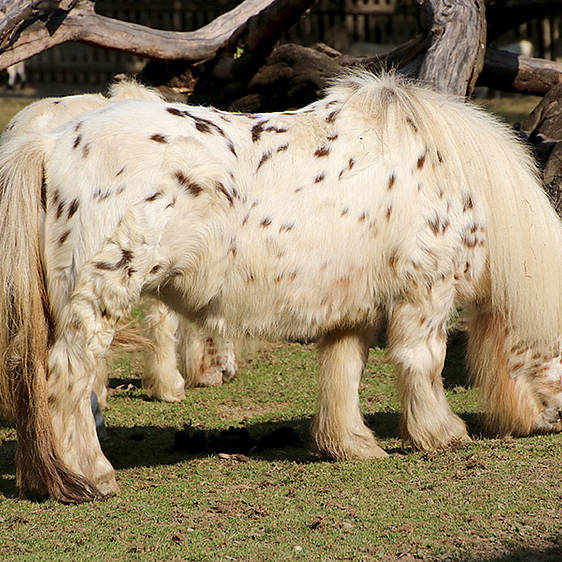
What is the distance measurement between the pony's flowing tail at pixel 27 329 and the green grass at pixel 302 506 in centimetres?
15

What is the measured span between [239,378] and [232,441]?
70.9 inches

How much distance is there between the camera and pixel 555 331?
190 inches

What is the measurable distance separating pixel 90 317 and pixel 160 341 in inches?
94.1

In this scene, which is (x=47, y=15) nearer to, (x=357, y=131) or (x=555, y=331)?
(x=357, y=131)

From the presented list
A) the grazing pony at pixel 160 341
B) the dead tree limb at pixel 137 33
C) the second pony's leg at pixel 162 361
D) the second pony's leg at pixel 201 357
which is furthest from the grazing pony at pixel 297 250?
the dead tree limb at pixel 137 33

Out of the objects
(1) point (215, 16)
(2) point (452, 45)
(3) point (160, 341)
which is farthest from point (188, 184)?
(1) point (215, 16)

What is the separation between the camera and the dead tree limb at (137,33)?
7.11 m

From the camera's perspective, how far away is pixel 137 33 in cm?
798

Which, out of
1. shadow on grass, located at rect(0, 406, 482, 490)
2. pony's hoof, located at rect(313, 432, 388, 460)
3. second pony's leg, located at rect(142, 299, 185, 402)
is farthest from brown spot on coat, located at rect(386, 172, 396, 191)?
second pony's leg, located at rect(142, 299, 185, 402)

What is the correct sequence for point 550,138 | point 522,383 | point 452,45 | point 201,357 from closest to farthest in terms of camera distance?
1. point 522,383
2. point 201,357
3. point 452,45
4. point 550,138

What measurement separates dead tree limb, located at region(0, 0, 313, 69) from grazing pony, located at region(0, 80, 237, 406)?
3.81 feet

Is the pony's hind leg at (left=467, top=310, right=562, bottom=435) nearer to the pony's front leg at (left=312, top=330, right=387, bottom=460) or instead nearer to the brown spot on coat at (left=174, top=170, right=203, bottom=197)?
the pony's front leg at (left=312, top=330, right=387, bottom=460)

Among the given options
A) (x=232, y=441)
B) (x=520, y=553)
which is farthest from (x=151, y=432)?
(x=520, y=553)

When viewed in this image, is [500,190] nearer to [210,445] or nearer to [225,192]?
[225,192]
